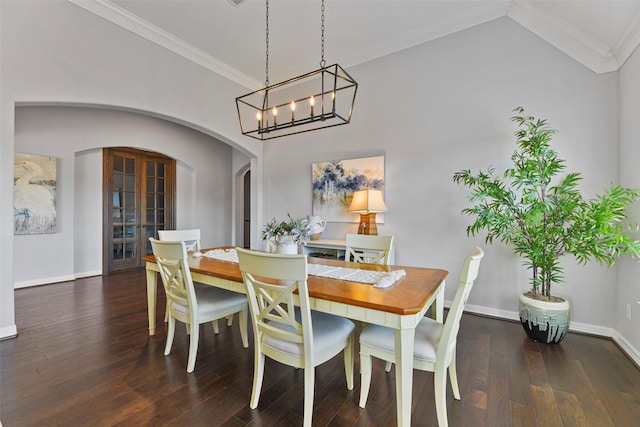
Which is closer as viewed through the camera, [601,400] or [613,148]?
[601,400]

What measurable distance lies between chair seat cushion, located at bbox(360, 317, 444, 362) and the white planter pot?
4.54 feet

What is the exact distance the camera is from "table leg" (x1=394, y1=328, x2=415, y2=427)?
52.0 inches

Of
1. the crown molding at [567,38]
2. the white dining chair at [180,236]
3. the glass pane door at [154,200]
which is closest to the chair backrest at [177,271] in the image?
the white dining chair at [180,236]

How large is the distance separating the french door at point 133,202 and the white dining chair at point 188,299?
12.9 feet

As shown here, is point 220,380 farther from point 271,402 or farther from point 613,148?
point 613,148

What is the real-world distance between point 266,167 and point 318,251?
6.42 feet

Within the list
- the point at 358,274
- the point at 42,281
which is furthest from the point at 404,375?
the point at 42,281

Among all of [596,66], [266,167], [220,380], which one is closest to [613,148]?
[596,66]

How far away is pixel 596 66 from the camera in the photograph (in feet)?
8.72

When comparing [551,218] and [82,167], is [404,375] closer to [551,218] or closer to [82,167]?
[551,218]

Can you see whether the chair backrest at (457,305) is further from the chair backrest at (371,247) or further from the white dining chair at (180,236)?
the white dining chair at (180,236)

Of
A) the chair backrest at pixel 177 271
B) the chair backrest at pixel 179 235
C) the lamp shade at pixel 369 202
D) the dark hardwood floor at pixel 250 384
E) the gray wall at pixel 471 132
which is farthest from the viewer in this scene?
the lamp shade at pixel 369 202

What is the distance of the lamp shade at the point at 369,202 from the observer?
3.44 meters

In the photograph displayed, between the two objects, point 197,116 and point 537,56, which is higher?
point 537,56
